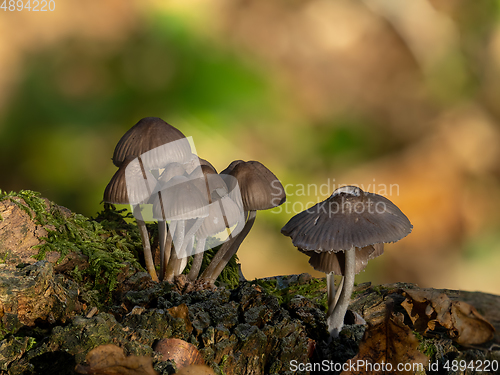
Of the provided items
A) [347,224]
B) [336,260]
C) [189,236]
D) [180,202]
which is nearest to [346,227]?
[347,224]

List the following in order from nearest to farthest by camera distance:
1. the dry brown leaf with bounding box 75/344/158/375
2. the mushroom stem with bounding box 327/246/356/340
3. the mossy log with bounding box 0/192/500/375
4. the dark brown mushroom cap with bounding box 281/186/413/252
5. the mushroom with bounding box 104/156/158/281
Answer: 1. the dry brown leaf with bounding box 75/344/158/375
2. the mossy log with bounding box 0/192/500/375
3. the dark brown mushroom cap with bounding box 281/186/413/252
4. the mushroom stem with bounding box 327/246/356/340
5. the mushroom with bounding box 104/156/158/281

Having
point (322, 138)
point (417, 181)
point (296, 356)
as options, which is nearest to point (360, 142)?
point (322, 138)

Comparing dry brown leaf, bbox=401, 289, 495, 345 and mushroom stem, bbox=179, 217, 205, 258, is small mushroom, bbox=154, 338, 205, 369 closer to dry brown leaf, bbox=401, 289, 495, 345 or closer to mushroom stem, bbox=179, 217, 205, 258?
mushroom stem, bbox=179, 217, 205, 258

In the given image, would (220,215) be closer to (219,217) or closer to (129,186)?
(219,217)

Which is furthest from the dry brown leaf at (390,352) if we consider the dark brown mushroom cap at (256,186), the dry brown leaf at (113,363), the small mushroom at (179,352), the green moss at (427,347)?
the dark brown mushroom cap at (256,186)

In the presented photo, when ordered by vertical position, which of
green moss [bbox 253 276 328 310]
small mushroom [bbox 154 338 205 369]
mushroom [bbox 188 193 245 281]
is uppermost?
mushroom [bbox 188 193 245 281]

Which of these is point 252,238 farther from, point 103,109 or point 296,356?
point 296,356

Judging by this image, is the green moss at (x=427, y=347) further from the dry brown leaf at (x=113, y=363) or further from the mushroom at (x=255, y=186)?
the dry brown leaf at (x=113, y=363)

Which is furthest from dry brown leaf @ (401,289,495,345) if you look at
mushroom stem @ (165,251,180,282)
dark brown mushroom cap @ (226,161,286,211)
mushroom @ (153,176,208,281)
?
mushroom stem @ (165,251,180,282)
